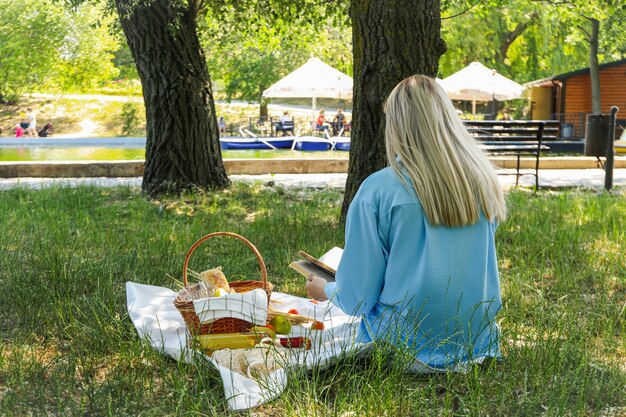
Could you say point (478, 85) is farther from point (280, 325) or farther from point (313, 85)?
point (280, 325)

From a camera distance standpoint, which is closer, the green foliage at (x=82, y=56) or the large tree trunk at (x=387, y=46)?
the large tree trunk at (x=387, y=46)

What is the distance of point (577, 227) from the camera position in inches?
318

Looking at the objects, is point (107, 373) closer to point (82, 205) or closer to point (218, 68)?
point (82, 205)

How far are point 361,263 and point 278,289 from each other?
2.23m

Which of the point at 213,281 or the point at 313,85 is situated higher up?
the point at 313,85

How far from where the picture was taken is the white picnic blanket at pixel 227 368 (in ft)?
12.1

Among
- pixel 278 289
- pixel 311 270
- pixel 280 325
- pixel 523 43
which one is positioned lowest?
pixel 278 289

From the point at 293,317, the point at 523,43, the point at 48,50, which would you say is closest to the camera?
the point at 293,317

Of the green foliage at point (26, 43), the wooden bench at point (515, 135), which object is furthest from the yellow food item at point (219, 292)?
the green foliage at point (26, 43)

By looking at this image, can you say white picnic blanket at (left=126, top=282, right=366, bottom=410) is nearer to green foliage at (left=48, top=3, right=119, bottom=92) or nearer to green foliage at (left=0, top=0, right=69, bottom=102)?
green foliage at (left=0, top=0, right=69, bottom=102)

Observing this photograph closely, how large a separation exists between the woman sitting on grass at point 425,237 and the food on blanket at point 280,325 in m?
0.68

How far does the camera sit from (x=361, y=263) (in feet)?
12.9

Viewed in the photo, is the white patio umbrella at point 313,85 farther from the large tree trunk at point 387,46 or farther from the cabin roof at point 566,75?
the large tree trunk at point 387,46

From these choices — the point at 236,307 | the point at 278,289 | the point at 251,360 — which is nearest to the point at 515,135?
the point at 278,289
